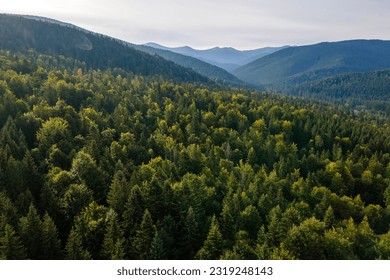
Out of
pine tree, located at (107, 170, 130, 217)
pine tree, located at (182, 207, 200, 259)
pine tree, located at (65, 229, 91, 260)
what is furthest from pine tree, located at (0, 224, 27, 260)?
pine tree, located at (182, 207, 200, 259)

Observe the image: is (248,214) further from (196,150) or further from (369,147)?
(369,147)

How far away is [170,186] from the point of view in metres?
70.8

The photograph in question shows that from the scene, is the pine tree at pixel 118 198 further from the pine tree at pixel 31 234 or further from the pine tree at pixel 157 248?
the pine tree at pixel 31 234

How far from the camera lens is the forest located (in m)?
56.1

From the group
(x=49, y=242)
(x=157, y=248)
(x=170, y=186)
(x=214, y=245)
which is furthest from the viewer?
(x=170, y=186)

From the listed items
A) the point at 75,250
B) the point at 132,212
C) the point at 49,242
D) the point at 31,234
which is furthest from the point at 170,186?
the point at 31,234

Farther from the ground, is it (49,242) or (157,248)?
(49,242)

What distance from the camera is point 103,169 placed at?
82188 mm

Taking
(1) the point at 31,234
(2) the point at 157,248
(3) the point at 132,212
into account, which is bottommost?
(2) the point at 157,248

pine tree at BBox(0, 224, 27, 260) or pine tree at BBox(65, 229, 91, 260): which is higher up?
pine tree at BBox(0, 224, 27, 260)

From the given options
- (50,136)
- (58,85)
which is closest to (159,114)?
(58,85)

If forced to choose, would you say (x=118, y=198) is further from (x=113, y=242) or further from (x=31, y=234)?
(x=31, y=234)

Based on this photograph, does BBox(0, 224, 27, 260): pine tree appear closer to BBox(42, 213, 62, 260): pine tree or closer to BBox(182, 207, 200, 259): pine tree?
BBox(42, 213, 62, 260): pine tree

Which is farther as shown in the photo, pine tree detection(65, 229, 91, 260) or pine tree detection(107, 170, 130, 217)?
pine tree detection(107, 170, 130, 217)
